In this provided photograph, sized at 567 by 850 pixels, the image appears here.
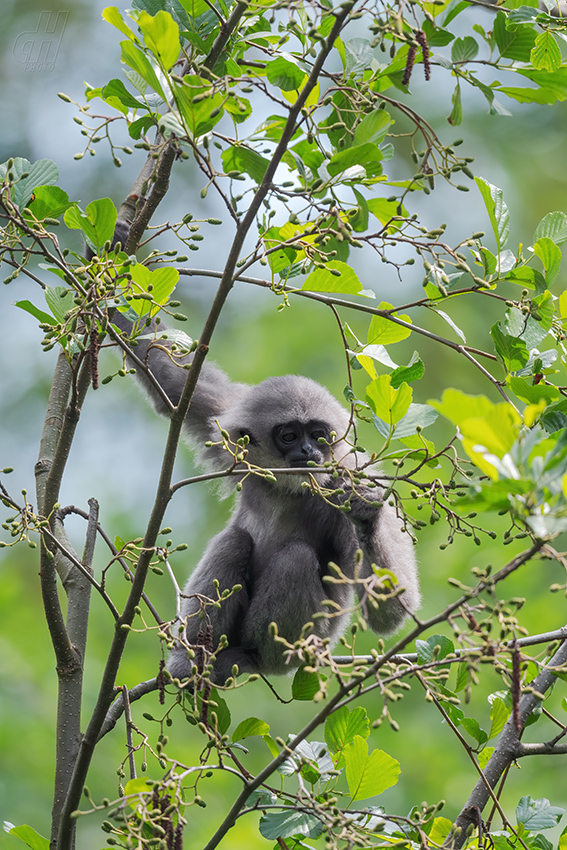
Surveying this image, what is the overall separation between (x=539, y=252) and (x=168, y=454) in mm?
1480

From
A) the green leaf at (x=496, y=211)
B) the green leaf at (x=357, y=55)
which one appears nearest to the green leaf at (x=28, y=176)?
the green leaf at (x=357, y=55)

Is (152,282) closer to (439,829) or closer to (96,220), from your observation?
(96,220)

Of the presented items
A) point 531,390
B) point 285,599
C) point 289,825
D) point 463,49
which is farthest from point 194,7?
point 285,599

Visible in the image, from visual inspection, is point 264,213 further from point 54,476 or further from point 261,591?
point 261,591

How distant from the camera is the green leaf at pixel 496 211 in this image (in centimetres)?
285

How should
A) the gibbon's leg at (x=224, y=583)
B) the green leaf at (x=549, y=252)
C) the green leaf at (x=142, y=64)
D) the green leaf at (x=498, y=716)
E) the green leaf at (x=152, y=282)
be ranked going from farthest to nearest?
the gibbon's leg at (x=224, y=583) → the green leaf at (x=498, y=716) → the green leaf at (x=549, y=252) → the green leaf at (x=152, y=282) → the green leaf at (x=142, y=64)

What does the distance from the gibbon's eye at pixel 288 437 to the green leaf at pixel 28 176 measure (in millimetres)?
2793

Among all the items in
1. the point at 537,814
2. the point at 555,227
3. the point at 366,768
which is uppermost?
the point at 555,227

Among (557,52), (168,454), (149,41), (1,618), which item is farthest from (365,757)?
(1,618)

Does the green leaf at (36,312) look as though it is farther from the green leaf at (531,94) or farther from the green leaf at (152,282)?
the green leaf at (531,94)

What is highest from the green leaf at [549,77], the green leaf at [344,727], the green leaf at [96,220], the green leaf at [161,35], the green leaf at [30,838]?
the green leaf at [549,77]

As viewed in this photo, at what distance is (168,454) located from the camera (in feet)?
8.00

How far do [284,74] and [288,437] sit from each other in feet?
9.68

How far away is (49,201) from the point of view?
9.52ft
